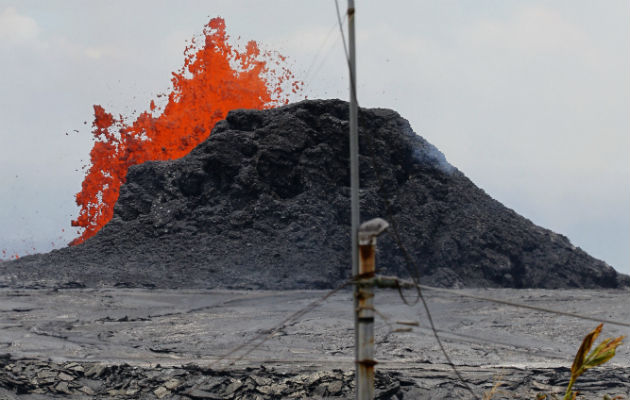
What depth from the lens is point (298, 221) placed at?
31578 millimetres

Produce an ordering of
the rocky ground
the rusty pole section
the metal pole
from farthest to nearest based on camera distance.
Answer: the rocky ground, the metal pole, the rusty pole section

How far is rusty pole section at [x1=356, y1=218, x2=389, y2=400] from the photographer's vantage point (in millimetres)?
6023

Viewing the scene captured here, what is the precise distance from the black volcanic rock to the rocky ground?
328 cm

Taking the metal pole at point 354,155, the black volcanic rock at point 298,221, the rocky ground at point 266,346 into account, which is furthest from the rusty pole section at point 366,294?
the black volcanic rock at point 298,221

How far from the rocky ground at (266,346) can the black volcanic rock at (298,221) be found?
10.8 ft

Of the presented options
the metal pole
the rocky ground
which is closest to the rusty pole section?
the metal pole

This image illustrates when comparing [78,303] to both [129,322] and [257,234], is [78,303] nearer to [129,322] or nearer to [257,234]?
[129,322]

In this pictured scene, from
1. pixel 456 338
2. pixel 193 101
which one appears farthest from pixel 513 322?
pixel 193 101

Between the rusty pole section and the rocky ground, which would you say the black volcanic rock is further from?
the rusty pole section

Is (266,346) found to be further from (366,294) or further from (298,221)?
(298,221)

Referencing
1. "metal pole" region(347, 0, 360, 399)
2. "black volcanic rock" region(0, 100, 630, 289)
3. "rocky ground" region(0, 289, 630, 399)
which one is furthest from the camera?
"black volcanic rock" region(0, 100, 630, 289)

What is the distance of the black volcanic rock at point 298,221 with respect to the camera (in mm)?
29250

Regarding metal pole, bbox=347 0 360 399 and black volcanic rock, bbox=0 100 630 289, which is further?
black volcanic rock, bbox=0 100 630 289

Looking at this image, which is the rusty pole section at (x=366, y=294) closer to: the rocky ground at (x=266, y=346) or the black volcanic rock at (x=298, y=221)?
the rocky ground at (x=266, y=346)
